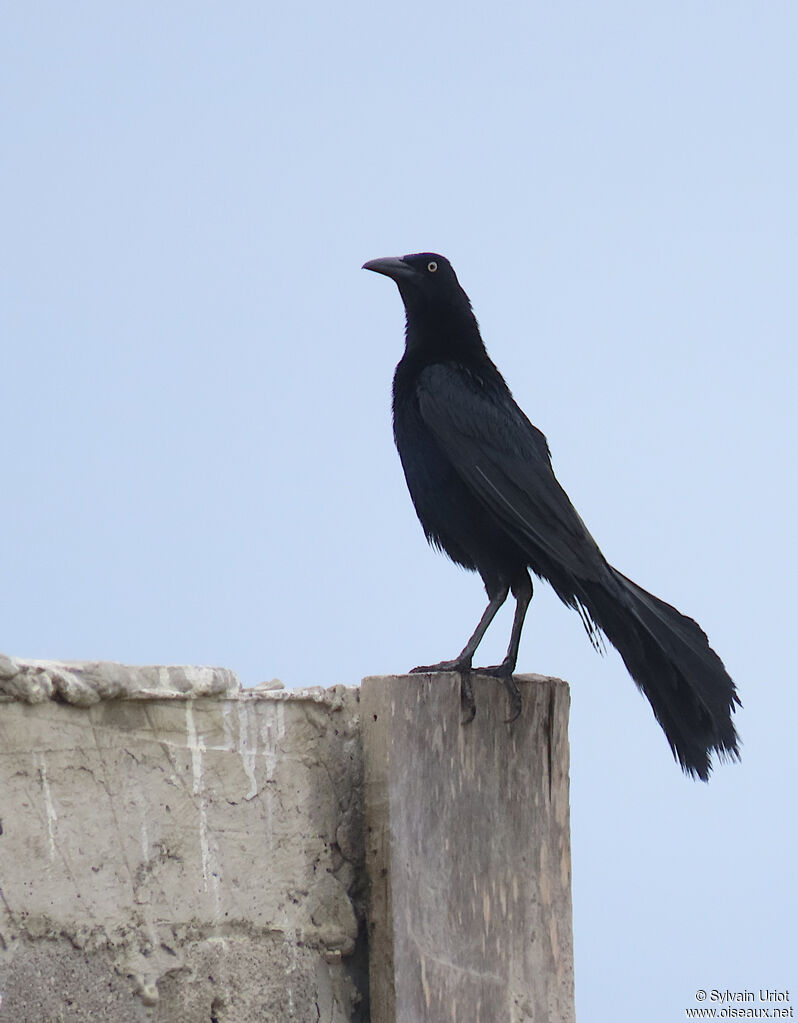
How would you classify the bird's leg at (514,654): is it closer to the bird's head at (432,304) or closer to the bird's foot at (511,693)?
the bird's foot at (511,693)

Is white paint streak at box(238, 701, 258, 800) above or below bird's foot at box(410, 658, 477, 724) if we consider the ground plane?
below

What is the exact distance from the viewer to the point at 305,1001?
2.93 meters

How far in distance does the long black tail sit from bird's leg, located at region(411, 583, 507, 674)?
342 mm

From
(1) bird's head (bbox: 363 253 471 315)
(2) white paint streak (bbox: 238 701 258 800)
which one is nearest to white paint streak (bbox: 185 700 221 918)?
(2) white paint streak (bbox: 238 701 258 800)

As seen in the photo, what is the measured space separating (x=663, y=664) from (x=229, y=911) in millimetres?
1417

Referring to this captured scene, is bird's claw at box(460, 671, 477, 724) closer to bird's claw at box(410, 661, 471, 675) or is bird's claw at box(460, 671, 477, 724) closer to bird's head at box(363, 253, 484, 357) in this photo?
bird's claw at box(410, 661, 471, 675)

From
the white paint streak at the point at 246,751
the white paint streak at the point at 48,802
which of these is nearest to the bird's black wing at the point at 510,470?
the white paint streak at the point at 246,751

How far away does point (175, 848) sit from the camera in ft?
9.05

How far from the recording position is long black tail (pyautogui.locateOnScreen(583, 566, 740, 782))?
3609mm

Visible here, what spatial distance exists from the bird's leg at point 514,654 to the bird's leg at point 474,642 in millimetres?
47

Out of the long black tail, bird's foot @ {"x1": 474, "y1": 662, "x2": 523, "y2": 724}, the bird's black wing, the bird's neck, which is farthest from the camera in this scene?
the bird's neck

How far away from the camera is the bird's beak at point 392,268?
4.56 metres

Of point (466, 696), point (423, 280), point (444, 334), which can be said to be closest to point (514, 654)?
point (466, 696)

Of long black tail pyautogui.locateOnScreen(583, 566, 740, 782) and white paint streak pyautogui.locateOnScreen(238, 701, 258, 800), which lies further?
long black tail pyautogui.locateOnScreen(583, 566, 740, 782)
